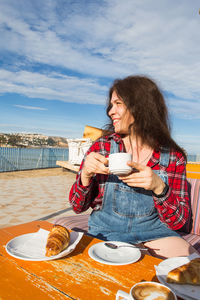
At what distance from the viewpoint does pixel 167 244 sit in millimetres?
1683

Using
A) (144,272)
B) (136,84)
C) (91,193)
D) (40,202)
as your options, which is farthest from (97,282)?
(40,202)

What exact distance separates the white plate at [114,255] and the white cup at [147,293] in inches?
13.2

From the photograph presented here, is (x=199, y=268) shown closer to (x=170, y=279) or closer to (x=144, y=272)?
(x=170, y=279)

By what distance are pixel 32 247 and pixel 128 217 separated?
73 centimetres

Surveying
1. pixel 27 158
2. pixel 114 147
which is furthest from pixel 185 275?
pixel 27 158

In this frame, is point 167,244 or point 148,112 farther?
point 148,112

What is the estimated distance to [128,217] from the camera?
1790 mm

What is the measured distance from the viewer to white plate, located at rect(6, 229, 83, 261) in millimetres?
1220

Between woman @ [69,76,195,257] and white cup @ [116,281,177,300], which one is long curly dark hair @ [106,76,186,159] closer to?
woman @ [69,76,195,257]

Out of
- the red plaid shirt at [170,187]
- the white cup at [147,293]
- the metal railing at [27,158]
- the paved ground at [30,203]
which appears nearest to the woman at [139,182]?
the red plaid shirt at [170,187]

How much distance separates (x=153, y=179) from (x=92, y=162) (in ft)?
1.26

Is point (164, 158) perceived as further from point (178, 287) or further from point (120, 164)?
point (178, 287)

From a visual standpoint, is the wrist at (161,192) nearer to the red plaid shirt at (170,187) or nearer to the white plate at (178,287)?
the red plaid shirt at (170,187)

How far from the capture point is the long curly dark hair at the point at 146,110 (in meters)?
2.06
